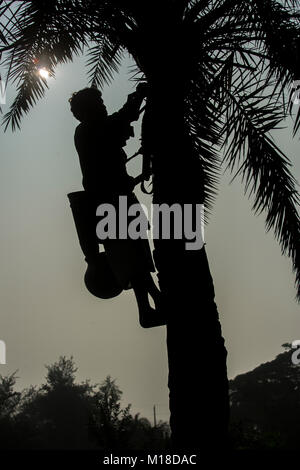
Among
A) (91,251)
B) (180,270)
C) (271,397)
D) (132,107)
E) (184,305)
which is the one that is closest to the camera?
(184,305)

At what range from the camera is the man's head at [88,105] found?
13.2 feet

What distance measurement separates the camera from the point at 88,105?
404 cm

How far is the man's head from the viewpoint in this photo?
4.02 m

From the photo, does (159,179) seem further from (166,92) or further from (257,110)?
(257,110)

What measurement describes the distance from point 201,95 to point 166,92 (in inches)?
58.3

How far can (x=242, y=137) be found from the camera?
521cm

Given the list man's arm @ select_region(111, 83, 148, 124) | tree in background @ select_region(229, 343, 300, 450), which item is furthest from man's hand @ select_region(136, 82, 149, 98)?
tree in background @ select_region(229, 343, 300, 450)

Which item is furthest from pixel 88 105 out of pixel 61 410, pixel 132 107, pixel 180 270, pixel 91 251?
pixel 61 410

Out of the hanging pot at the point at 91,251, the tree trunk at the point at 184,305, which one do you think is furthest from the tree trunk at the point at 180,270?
the hanging pot at the point at 91,251

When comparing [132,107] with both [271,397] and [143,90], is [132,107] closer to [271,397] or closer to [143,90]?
[143,90]

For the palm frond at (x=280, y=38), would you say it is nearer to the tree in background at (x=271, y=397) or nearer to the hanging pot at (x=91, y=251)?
the hanging pot at (x=91, y=251)
